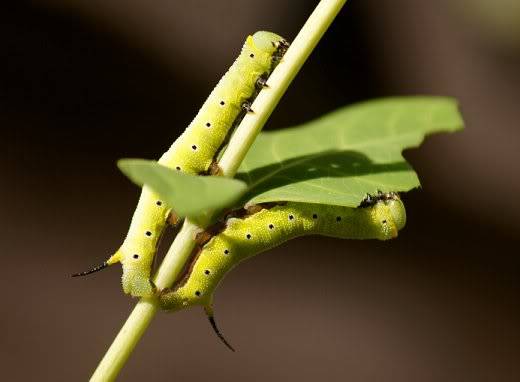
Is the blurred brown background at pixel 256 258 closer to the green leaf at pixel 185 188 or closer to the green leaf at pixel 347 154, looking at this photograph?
the green leaf at pixel 347 154

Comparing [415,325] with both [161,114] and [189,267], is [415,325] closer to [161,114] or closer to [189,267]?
[161,114]

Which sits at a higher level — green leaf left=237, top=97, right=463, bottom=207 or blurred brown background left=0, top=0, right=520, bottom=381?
green leaf left=237, top=97, right=463, bottom=207

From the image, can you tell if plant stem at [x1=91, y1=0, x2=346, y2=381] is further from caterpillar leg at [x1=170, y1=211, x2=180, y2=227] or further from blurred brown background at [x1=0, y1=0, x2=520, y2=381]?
blurred brown background at [x1=0, y1=0, x2=520, y2=381]

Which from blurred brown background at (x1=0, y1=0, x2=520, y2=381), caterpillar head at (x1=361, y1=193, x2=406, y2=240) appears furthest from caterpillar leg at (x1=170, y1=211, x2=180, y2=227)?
blurred brown background at (x1=0, y1=0, x2=520, y2=381)

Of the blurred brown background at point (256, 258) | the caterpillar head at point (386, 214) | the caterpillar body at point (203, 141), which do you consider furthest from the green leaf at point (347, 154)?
the blurred brown background at point (256, 258)

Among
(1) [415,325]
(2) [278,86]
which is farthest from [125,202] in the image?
(2) [278,86]

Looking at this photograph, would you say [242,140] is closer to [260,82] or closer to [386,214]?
[260,82]
